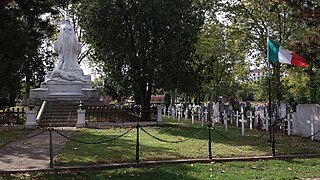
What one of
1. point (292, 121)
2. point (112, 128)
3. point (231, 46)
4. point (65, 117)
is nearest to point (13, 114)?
point (65, 117)

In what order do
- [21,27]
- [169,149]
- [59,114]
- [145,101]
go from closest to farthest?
[21,27]
[169,149]
[59,114]
[145,101]

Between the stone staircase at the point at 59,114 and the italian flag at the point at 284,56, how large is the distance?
12.0 meters

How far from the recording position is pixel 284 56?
1356 cm

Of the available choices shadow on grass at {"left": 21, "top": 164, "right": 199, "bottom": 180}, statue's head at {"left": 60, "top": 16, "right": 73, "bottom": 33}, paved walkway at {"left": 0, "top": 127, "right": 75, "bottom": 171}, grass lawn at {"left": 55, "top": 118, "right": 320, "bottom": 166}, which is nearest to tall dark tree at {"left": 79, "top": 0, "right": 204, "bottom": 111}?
statue's head at {"left": 60, "top": 16, "right": 73, "bottom": 33}

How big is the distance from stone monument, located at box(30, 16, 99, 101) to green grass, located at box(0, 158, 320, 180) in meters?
18.3

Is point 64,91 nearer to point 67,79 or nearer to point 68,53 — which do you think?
point 67,79

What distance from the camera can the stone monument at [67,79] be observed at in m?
27.1

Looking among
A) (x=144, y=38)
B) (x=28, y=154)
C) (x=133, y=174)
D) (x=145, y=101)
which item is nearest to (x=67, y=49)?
(x=145, y=101)

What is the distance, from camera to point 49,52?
47.3 m

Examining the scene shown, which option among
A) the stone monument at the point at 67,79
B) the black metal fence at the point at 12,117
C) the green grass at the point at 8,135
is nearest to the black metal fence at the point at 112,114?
the black metal fence at the point at 12,117

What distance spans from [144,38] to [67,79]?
774cm

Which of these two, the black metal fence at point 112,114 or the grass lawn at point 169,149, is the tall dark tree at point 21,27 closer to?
the grass lawn at point 169,149

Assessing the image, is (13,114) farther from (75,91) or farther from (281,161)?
(281,161)

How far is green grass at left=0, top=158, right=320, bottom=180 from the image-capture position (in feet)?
28.7
